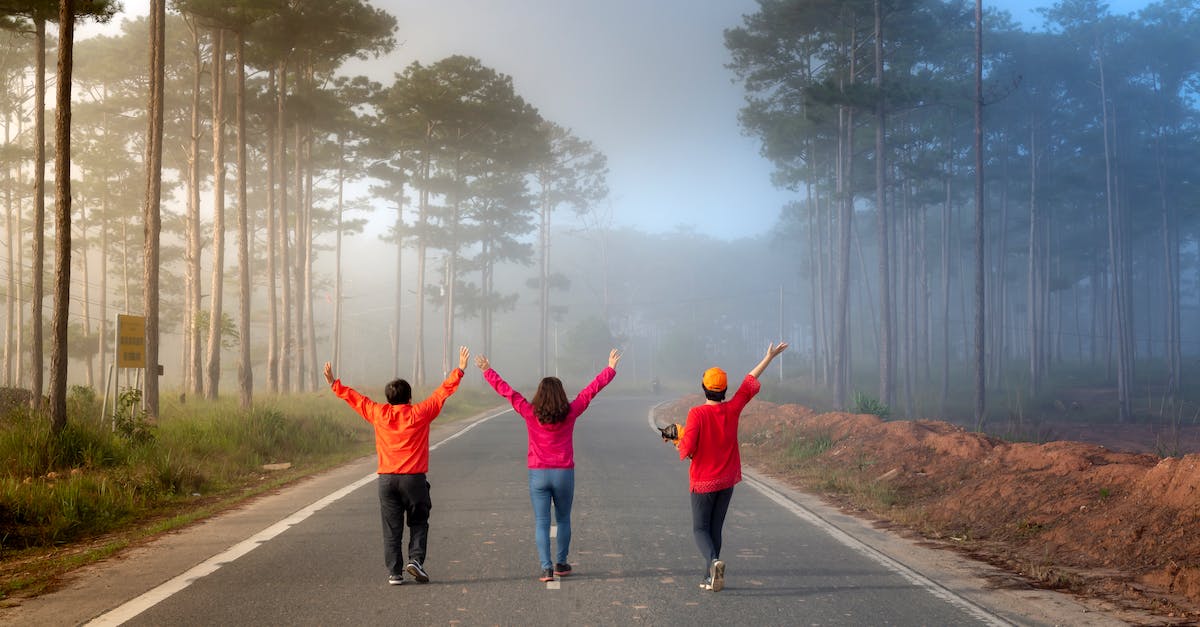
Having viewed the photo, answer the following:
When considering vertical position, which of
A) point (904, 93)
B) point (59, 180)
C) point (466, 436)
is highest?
point (904, 93)

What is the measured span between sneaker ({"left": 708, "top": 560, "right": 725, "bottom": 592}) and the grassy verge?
513 cm

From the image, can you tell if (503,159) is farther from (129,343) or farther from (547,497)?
(547,497)

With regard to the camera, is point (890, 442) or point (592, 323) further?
point (592, 323)

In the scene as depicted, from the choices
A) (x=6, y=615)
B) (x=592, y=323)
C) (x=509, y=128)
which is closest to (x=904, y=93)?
(x=509, y=128)

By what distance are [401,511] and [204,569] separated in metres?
1.87

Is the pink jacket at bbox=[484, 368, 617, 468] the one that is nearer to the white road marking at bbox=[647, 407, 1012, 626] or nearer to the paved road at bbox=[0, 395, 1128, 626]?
the paved road at bbox=[0, 395, 1128, 626]

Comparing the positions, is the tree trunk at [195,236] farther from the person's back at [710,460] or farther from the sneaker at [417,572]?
the person's back at [710,460]

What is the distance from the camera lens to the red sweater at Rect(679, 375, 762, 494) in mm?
7422

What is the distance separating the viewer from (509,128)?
45.3m

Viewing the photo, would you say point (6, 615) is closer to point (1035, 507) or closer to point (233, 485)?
point (233, 485)

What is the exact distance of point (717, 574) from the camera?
7277 millimetres

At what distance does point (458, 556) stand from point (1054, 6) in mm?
55522

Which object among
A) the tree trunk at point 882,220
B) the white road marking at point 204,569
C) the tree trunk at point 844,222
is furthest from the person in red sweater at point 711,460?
the tree trunk at point 844,222

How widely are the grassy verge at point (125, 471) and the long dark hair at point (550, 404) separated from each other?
4056 millimetres
